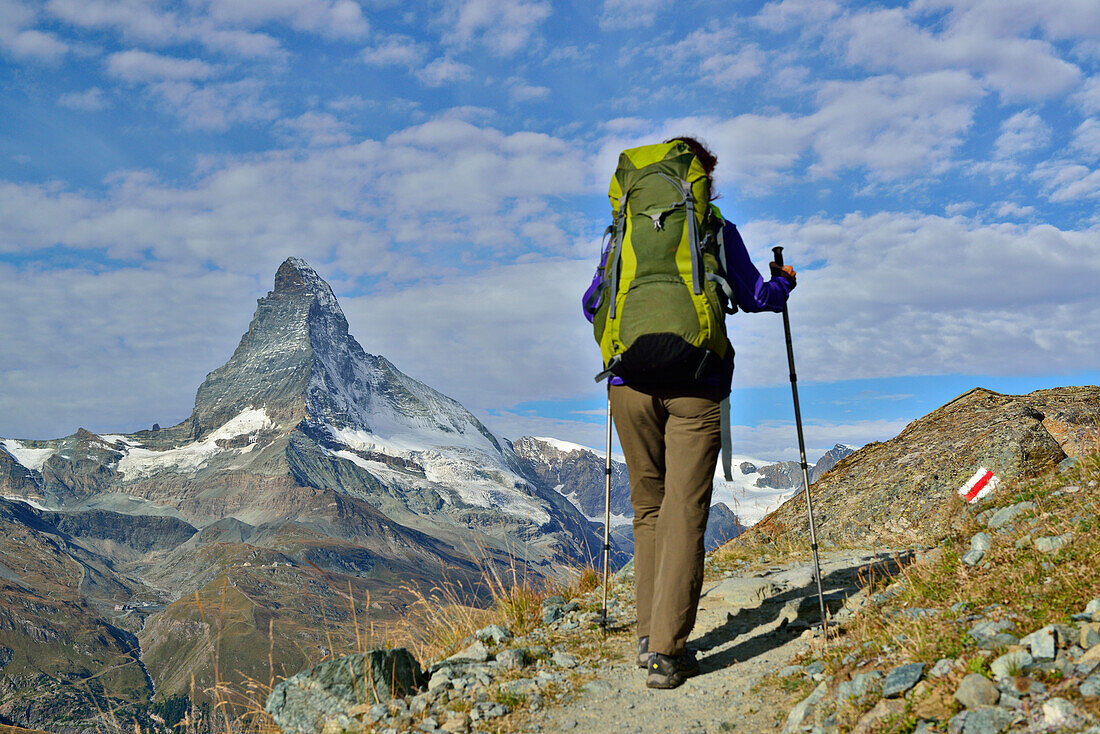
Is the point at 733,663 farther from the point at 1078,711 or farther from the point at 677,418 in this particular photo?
the point at 1078,711

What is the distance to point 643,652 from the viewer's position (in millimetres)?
5945

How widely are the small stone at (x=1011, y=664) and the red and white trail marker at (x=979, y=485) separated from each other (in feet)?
17.1

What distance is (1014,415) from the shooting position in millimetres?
10430

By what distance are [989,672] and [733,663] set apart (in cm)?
239

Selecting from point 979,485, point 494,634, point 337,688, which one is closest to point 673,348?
point 494,634

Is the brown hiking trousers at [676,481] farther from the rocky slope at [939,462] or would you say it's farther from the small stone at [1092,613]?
the rocky slope at [939,462]

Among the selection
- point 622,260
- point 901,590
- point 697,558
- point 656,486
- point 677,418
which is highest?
point 622,260

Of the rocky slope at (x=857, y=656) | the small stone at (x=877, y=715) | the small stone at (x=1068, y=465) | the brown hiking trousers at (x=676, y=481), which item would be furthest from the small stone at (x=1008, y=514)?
the small stone at (x=877, y=715)

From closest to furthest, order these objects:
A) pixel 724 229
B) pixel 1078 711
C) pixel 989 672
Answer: pixel 1078 711 < pixel 989 672 < pixel 724 229

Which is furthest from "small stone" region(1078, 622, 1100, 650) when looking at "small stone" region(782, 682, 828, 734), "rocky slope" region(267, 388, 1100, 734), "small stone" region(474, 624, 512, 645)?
"small stone" region(474, 624, 512, 645)

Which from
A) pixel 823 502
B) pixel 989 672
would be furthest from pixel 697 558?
pixel 823 502

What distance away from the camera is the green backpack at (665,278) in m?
5.49

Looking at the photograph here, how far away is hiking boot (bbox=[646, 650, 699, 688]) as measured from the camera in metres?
5.61

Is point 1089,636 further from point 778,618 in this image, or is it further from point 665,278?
point 778,618
